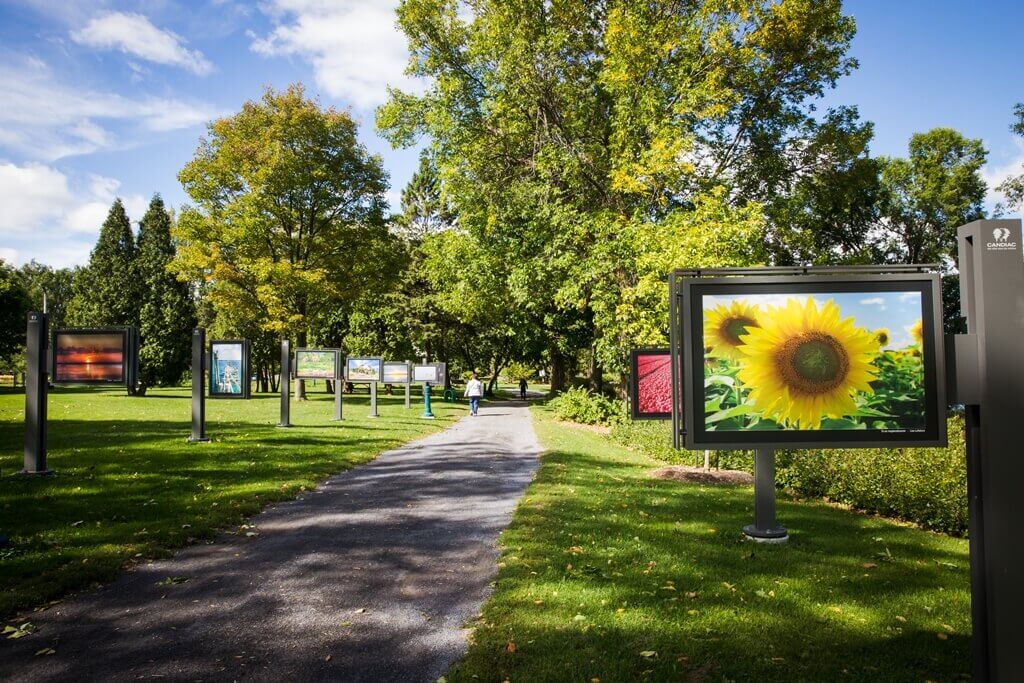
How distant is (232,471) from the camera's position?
11.0m

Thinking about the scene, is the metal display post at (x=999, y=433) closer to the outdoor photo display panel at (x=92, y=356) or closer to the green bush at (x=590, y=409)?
the outdoor photo display panel at (x=92, y=356)

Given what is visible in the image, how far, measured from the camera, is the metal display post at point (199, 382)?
1406 centimetres

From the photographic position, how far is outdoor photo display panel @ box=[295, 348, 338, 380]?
21.8 m

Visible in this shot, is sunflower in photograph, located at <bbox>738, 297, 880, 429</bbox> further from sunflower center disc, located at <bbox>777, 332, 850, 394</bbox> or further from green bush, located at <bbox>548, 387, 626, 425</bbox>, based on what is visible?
green bush, located at <bbox>548, 387, 626, 425</bbox>

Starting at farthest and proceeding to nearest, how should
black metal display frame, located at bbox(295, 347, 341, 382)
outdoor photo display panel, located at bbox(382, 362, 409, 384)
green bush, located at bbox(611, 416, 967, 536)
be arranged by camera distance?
outdoor photo display panel, located at bbox(382, 362, 409, 384) → black metal display frame, located at bbox(295, 347, 341, 382) → green bush, located at bbox(611, 416, 967, 536)

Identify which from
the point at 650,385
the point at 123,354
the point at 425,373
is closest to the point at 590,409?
the point at 425,373

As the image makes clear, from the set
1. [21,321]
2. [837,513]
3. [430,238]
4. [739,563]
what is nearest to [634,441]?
[837,513]

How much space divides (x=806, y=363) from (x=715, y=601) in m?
2.58

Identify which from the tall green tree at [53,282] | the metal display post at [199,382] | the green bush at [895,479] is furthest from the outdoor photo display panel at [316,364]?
the tall green tree at [53,282]

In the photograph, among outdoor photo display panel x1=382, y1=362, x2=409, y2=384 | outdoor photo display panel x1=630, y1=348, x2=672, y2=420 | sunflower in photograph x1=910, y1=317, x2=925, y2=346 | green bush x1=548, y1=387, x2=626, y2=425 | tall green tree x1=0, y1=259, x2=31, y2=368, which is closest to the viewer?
sunflower in photograph x1=910, y1=317, x2=925, y2=346

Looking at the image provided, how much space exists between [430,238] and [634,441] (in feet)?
52.5

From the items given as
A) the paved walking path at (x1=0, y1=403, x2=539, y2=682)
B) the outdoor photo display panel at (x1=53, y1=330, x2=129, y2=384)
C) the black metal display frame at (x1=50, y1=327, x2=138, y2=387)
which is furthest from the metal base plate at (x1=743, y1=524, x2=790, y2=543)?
the outdoor photo display panel at (x1=53, y1=330, x2=129, y2=384)

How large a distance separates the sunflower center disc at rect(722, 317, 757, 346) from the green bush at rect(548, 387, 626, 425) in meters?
15.9

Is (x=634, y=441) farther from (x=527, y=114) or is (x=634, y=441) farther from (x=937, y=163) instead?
(x=937, y=163)
